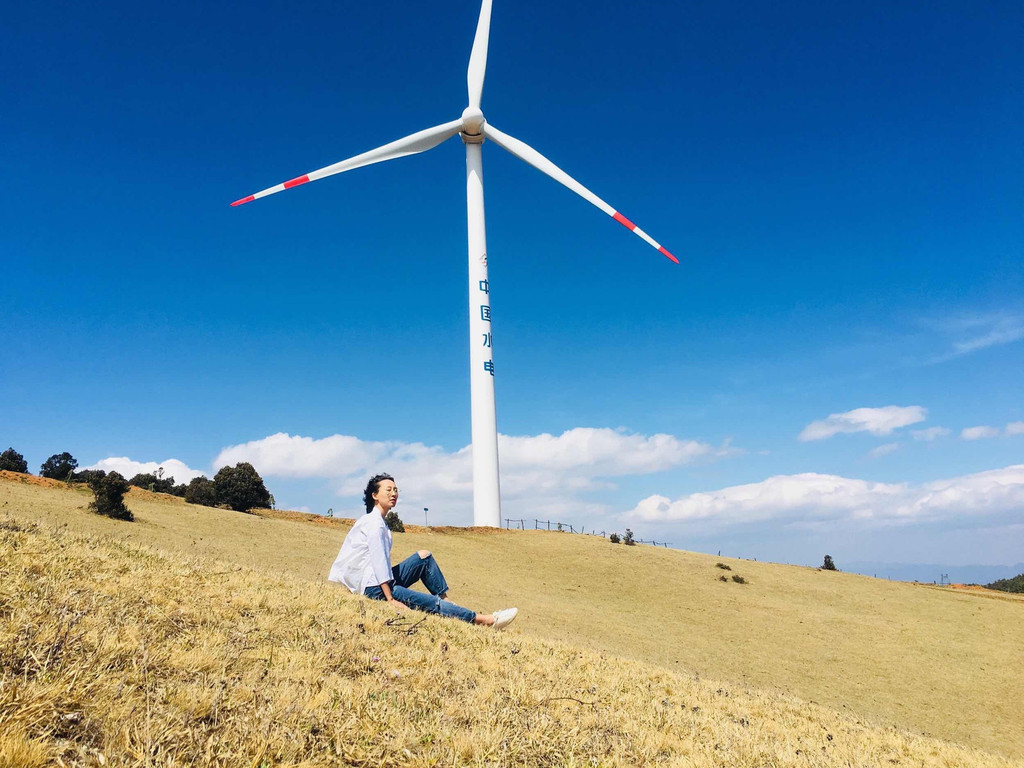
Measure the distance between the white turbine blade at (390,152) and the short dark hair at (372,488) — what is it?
3434 centimetres

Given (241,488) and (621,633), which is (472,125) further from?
(621,633)

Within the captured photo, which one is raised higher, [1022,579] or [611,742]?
[611,742]

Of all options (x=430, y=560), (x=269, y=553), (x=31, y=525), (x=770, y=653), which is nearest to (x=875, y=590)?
(x=770, y=653)

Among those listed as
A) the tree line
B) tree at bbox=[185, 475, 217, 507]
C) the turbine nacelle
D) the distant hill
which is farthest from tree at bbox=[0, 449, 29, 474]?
the distant hill

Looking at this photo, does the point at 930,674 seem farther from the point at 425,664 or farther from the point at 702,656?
the point at 425,664

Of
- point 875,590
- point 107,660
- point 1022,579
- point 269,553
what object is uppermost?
point 107,660

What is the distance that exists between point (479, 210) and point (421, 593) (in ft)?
131

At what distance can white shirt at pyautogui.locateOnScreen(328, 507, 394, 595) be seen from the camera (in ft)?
35.3

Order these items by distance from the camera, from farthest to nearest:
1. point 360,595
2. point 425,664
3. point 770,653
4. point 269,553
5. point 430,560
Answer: point 269,553
point 770,653
point 430,560
point 360,595
point 425,664

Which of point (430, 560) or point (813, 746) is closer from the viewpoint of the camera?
point (813, 746)

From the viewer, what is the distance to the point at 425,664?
7613 millimetres

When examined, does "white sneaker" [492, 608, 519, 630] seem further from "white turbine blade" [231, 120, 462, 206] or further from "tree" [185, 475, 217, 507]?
"tree" [185, 475, 217, 507]

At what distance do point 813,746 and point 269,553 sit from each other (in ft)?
81.6

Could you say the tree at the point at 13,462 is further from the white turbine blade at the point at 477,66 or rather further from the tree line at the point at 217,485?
the white turbine blade at the point at 477,66
